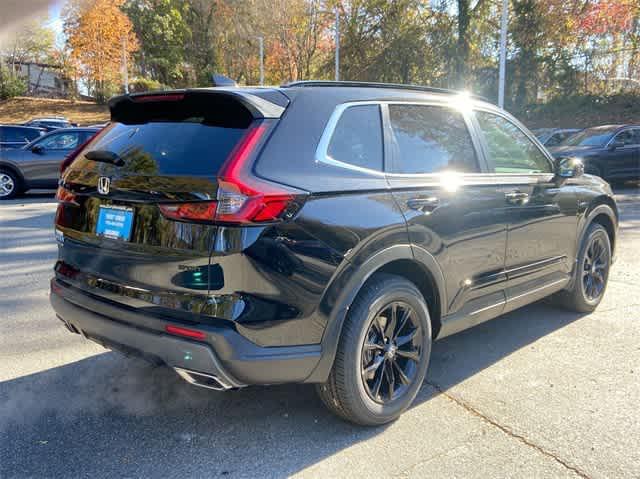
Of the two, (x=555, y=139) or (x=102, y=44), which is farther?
(x=102, y=44)

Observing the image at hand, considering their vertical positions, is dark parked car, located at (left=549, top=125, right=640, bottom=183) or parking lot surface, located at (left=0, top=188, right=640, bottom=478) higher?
dark parked car, located at (left=549, top=125, right=640, bottom=183)

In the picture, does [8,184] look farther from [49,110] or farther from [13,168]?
[49,110]

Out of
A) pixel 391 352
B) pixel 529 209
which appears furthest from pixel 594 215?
pixel 391 352

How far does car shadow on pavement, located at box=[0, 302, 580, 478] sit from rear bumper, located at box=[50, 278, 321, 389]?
458mm

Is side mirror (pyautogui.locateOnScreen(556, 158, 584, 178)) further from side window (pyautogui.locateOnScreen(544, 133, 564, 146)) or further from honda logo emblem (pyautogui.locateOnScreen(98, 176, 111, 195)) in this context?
side window (pyautogui.locateOnScreen(544, 133, 564, 146))

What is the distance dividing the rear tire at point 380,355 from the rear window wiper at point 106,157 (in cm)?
143

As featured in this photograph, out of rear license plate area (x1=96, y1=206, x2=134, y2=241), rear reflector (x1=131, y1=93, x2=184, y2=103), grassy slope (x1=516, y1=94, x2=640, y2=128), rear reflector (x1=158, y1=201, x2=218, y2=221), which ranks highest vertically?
grassy slope (x1=516, y1=94, x2=640, y2=128)

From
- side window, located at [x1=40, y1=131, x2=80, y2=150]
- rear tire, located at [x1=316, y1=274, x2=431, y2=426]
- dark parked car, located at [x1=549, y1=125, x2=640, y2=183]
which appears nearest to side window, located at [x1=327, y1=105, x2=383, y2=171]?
rear tire, located at [x1=316, y1=274, x2=431, y2=426]

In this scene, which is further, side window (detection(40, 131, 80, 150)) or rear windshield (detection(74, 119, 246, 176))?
side window (detection(40, 131, 80, 150))

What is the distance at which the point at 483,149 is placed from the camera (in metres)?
3.80

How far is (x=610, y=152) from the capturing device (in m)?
14.2

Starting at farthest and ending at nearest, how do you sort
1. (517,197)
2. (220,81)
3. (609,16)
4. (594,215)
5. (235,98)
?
(609,16) → (594,215) → (517,197) → (220,81) → (235,98)

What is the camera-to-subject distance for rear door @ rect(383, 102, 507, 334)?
3.14 m

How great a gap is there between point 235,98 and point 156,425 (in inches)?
71.3
